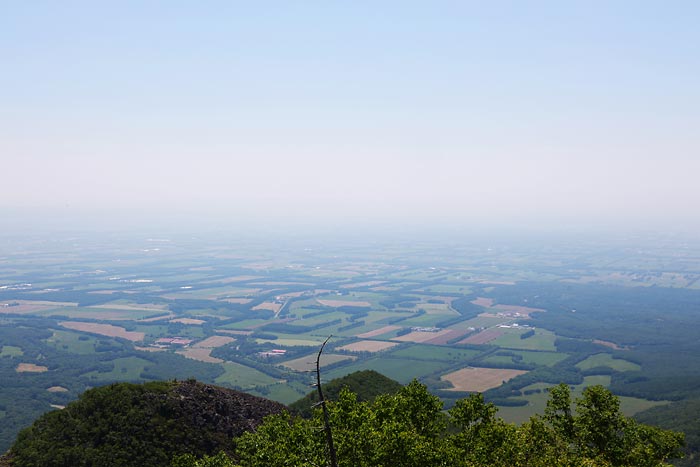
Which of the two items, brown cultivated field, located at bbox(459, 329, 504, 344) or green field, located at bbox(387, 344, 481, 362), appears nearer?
green field, located at bbox(387, 344, 481, 362)

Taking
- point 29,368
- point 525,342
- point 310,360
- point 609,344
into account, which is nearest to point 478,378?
point 310,360

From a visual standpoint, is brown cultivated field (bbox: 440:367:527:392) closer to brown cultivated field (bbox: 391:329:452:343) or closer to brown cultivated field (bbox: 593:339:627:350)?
brown cultivated field (bbox: 391:329:452:343)

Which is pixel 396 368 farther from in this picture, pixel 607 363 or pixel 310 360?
pixel 607 363

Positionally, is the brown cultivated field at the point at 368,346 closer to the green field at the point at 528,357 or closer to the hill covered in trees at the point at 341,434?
the green field at the point at 528,357

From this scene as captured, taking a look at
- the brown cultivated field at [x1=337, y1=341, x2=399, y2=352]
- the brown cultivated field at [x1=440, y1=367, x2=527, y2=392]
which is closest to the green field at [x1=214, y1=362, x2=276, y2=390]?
the brown cultivated field at [x1=337, y1=341, x2=399, y2=352]

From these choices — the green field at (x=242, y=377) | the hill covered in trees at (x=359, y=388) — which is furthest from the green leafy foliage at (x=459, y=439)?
the green field at (x=242, y=377)

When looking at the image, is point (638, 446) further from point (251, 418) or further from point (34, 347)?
point (34, 347)

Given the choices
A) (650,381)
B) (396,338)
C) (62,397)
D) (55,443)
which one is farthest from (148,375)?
(650,381)
